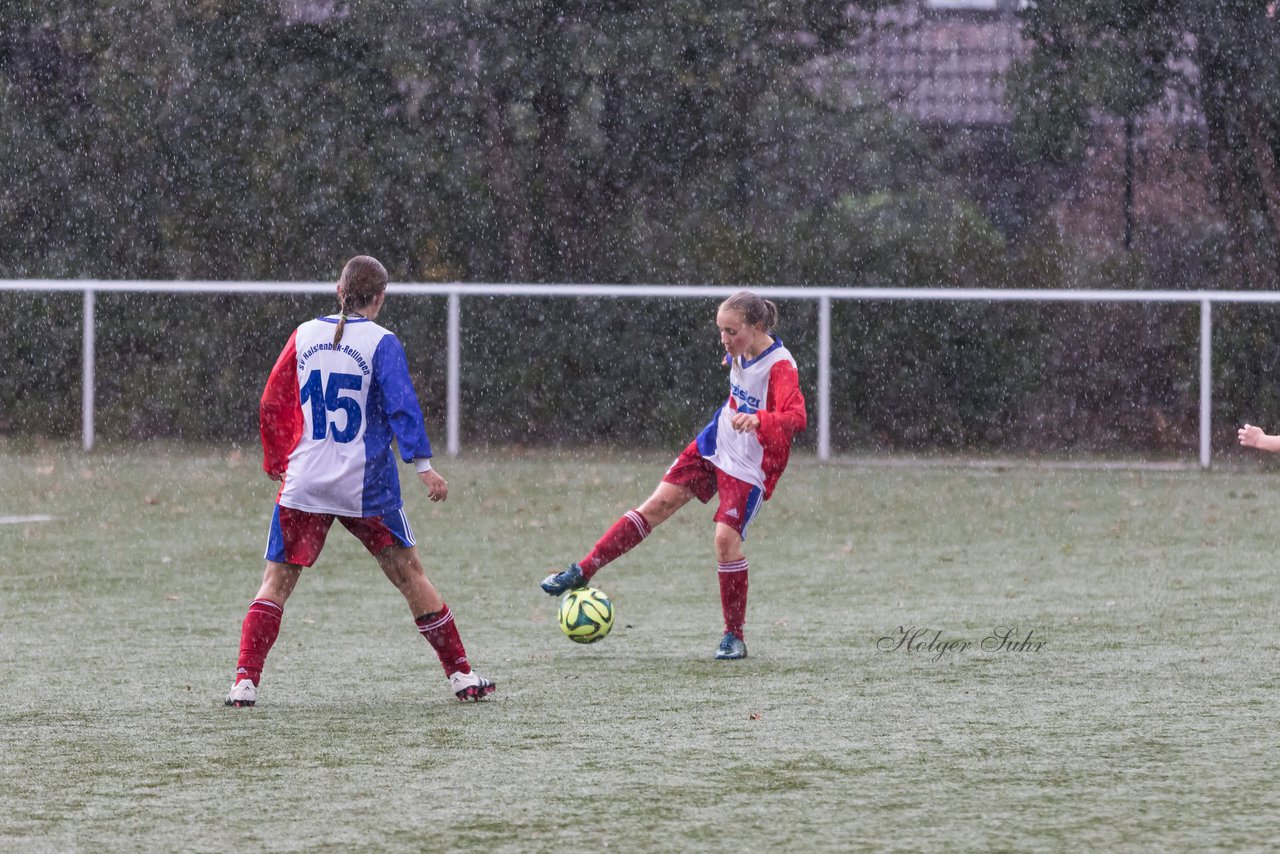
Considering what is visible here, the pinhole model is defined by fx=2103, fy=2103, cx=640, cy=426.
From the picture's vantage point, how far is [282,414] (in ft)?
21.0

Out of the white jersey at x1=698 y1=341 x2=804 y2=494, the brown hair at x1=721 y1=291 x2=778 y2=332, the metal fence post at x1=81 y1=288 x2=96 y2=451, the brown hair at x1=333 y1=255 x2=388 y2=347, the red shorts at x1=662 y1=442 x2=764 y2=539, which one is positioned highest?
the brown hair at x1=333 y1=255 x2=388 y2=347

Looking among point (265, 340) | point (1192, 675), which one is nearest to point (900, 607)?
point (1192, 675)

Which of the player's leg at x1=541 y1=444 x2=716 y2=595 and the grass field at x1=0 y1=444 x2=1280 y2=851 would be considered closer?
the grass field at x1=0 y1=444 x2=1280 y2=851

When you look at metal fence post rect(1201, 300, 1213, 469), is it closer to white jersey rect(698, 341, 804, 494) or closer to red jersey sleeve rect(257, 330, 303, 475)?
white jersey rect(698, 341, 804, 494)

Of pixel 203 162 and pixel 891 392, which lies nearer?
pixel 891 392

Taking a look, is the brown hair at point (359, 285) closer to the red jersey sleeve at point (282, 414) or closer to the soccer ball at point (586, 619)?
the red jersey sleeve at point (282, 414)

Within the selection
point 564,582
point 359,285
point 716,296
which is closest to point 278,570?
point 359,285

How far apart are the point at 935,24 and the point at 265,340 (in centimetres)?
866

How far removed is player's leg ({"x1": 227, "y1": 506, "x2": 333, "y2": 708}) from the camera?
6266 millimetres

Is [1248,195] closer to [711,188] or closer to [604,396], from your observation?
[711,188]

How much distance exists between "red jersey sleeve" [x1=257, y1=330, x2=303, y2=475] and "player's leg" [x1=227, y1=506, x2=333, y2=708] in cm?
18

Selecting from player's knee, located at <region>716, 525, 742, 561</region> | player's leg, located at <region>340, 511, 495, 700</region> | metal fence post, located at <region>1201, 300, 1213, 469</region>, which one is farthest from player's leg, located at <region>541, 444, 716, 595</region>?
metal fence post, located at <region>1201, 300, 1213, 469</region>

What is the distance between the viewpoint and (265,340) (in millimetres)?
20766

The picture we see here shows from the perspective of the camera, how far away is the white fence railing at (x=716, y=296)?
62.3 feet
